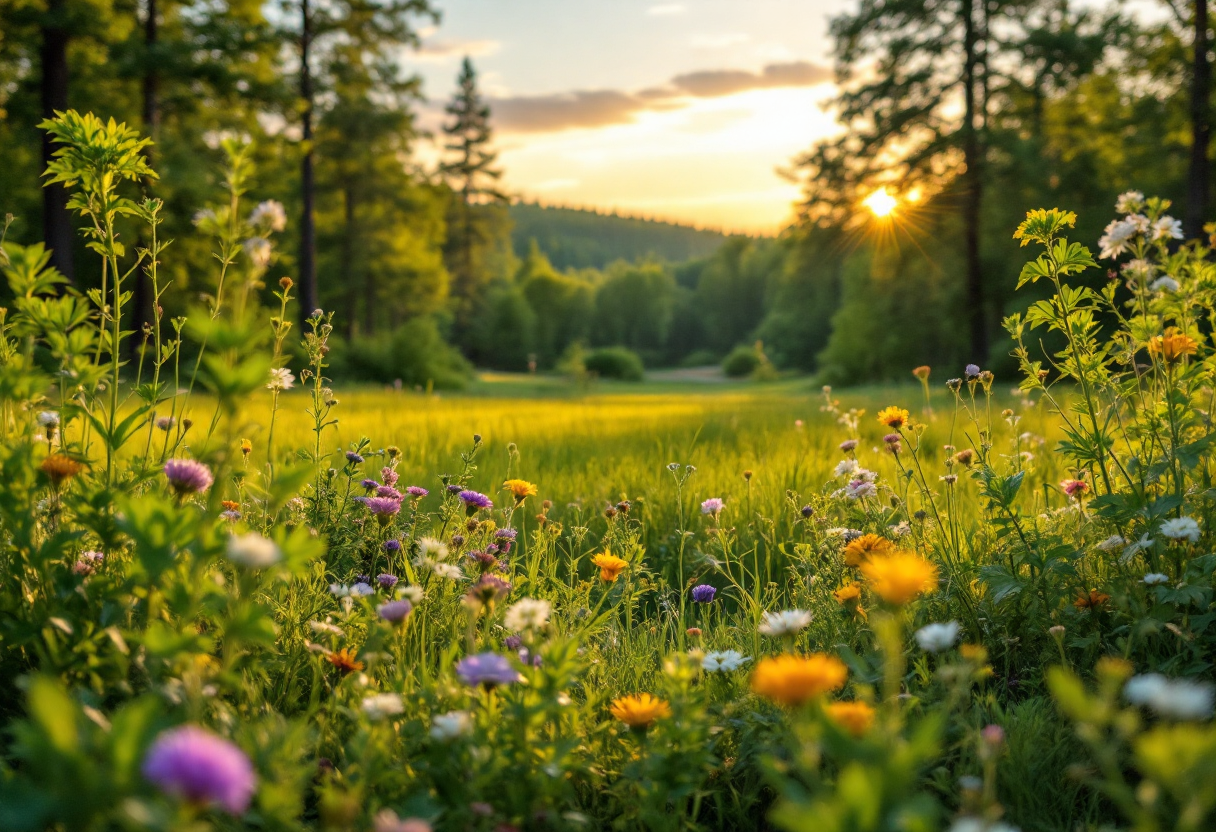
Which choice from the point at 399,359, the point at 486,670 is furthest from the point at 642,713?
the point at 399,359

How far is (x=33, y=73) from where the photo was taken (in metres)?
15.5

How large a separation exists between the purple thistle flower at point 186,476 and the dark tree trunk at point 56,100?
11115 millimetres

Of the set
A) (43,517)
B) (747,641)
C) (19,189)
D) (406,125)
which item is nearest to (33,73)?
(19,189)

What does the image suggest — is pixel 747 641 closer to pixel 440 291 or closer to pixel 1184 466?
pixel 1184 466

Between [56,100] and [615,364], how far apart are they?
35.1 meters

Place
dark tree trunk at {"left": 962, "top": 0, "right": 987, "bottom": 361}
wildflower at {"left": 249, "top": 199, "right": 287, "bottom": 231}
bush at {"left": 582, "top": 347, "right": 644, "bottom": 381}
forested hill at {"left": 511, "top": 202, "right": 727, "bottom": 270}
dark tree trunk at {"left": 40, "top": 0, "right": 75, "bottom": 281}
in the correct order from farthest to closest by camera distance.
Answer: forested hill at {"left": 511, "top": 202, "right": 727, "bottom": 270} < bush at {"left": 582, "top": 347, "right": 644, "bottom": 381} < dark tree trunk at {"left": 962, "top": 0, "right": 987, "bottom": 361} < dark tree trunk at {"left": 40, "top": 0, "right": 75, "bottom": 281} < wildflower at {"left": 249, "top": 199, "right": 287, "bottom": 231}

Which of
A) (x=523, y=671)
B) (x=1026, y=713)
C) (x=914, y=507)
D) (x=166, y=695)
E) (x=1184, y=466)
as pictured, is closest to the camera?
(x=166, y=695)

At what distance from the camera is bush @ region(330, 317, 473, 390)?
20125mm

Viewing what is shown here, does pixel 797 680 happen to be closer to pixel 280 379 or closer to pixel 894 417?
pixel 894 417

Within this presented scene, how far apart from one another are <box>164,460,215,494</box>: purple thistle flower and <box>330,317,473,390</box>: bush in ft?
61.8

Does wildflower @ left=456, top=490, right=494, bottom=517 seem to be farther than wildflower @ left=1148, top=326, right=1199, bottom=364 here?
Yes

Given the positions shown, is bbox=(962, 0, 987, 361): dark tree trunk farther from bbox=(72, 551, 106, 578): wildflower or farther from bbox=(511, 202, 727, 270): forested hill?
bbox=(511, 202, 727, 270): forested hill

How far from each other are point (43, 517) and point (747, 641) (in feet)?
6.00

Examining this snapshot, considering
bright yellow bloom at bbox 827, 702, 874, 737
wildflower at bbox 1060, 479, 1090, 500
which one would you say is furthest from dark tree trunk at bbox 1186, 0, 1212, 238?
bright yellow bloom at bbox 827, 702, 874, 737
